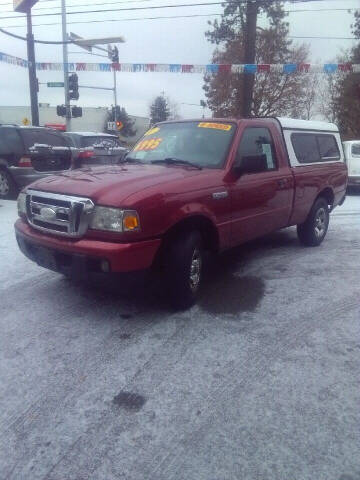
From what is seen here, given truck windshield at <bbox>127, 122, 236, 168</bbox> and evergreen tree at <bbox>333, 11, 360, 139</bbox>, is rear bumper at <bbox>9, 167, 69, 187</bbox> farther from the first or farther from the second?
evergreen tree at <bbox>333, 11, 360, 139</bbox>

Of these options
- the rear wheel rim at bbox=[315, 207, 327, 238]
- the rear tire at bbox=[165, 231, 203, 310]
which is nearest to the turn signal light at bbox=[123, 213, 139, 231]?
the rear tire at bbox=[165, 231, 203, 310]

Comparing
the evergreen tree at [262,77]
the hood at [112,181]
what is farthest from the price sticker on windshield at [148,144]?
the evergreen tree at [262,77]

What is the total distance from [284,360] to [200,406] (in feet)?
2.77

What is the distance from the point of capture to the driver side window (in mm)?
4634

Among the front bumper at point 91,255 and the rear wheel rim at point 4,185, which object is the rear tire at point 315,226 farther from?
the rear wheel rim at point 4,185

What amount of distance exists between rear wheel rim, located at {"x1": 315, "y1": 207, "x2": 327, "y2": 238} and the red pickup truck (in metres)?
0.54

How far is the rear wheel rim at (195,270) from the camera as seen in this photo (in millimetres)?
4039

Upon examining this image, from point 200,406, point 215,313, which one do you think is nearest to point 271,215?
point 215,313

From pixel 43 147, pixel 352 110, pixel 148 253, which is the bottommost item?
pixel 148 253

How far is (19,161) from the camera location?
9.23m

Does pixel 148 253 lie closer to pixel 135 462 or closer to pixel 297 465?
pixel 135 462

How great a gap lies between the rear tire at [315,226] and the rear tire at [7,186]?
20.5ft

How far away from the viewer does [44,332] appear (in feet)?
11.7

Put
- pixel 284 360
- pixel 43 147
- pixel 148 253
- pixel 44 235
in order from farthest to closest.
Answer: pixel 43 147 < pixel 44 235 < pixel 148 253 < pixel 284 360
